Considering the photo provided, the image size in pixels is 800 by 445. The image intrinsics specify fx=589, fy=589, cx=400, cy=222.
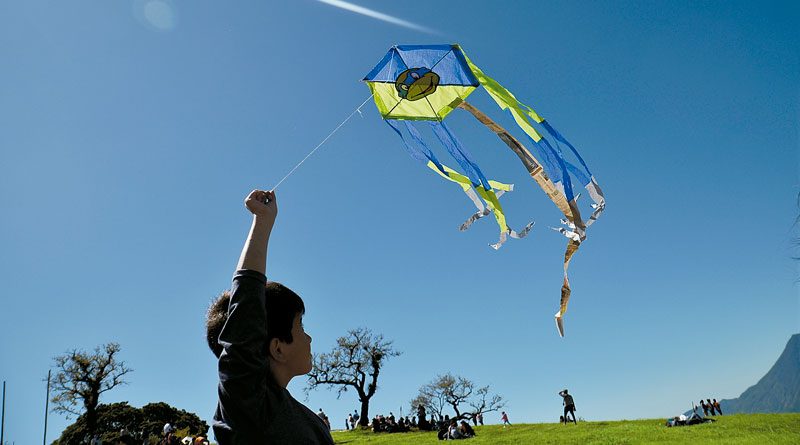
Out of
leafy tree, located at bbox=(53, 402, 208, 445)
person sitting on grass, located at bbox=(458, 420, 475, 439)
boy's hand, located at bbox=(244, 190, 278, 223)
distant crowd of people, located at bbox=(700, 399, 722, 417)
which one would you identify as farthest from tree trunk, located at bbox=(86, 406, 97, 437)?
boy's hand, located at bbox=(244, 190, 278, 223)

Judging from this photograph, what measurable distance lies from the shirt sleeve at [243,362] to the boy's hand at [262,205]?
252mm

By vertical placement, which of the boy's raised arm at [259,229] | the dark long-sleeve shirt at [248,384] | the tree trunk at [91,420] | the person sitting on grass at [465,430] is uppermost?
the tree trunk at [91,420]

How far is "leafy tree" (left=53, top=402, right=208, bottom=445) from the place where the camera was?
36688 millimetres

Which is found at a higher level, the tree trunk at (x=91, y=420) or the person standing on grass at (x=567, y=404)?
the tree trunk at (x=91, y=420)

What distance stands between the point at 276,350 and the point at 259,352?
170 mm

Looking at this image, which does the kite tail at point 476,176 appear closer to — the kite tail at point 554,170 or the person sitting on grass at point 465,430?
the kite tail at point 554,170

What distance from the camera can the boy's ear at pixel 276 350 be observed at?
1.67 m

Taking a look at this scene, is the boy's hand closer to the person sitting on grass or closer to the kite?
the kite

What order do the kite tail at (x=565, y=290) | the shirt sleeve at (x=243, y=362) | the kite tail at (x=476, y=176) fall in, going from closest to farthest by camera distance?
the shirt sleeve at (x=243, y=362), the kite tail at (x=565, y=290), the kite tail at (x=476, y=176)

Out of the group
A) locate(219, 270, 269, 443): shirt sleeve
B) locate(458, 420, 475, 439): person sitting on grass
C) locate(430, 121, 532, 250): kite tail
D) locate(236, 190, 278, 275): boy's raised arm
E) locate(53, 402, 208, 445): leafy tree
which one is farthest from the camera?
locate(53, 402, 208, 445): leafy tree

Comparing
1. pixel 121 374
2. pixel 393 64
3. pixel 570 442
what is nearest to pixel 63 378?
pixel 121 374

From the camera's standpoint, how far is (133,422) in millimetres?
39438

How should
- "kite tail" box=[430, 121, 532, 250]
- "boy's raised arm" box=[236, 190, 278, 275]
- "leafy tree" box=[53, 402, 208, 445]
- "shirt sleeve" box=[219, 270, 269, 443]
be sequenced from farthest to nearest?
"leafy tree" box=[53, 402, 208, 445] < "kite tail" box=[430, 121, 532, 250] < "boy's raised arm" box=[236, 190, 278, 275] < "shirt sleeve" box=[219, 270, 269, 443]

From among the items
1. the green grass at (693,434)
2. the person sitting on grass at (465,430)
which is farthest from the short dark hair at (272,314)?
the person sitting on grass at (465,430)
